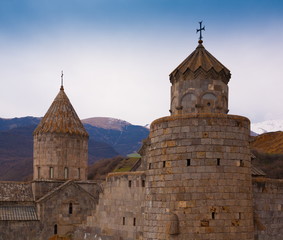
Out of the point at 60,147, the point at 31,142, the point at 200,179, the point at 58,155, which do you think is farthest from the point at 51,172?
the point at 31,142

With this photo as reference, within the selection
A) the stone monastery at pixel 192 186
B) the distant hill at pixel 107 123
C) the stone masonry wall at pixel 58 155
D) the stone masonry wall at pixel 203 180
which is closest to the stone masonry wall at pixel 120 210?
the stone monastery at pixel 192 186

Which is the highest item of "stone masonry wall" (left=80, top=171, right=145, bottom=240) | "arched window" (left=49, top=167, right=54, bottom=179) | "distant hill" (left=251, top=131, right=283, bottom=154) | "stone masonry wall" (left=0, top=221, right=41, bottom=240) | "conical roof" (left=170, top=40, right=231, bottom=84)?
"distant hill" (left=251, top=131, right=283, bottom=154)

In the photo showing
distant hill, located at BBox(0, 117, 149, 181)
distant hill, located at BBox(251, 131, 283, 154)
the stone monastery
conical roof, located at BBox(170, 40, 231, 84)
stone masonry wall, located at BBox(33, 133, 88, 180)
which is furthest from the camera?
distant hill, located at BBox(0, 117, 149, 181)

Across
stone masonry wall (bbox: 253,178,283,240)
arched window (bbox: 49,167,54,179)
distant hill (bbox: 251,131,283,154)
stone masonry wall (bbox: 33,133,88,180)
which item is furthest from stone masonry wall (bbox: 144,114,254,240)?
distant hill (bbox: 251,131,283,154)

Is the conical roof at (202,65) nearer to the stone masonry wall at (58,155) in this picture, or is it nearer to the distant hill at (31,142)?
the stone masonry wall at (58,155)

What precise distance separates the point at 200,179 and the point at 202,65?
6.09 metres

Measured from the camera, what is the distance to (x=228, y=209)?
43.0ft

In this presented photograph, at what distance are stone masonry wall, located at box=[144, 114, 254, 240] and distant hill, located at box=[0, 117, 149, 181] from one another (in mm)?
84970

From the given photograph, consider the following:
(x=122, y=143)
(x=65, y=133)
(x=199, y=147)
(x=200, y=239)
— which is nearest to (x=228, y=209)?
(x=200, y=239)

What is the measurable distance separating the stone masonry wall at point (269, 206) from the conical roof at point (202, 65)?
453 centimetres

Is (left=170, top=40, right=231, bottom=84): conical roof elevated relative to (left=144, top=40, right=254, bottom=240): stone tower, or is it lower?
elevated

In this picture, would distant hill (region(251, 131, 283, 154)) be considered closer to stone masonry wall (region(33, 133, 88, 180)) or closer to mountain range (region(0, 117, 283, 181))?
mountain range (region(0, 117, 283, 181))

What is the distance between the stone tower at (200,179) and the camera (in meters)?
13.0

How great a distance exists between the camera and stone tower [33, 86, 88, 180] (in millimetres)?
31547
